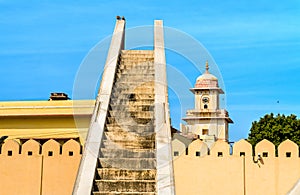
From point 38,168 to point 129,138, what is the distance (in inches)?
69.1

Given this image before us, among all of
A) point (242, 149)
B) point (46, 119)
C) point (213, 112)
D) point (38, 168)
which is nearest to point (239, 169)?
point (242, 149)

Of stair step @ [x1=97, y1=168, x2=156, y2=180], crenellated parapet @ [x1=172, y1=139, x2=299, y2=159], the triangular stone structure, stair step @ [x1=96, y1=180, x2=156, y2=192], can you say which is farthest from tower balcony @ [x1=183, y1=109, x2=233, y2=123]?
stair step @ [x1=96, y1=180, x2=156, y2=192]

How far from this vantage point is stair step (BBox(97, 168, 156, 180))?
976 centimetres

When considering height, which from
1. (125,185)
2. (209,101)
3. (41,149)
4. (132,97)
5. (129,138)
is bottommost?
(125,185)

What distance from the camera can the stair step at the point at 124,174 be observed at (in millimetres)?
9758

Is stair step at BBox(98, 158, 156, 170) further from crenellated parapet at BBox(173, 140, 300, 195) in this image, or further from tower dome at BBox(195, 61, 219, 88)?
tower dome at BBox(195, 61, 219, 88)

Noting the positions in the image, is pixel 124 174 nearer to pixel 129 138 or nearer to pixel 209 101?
pixel 129 138

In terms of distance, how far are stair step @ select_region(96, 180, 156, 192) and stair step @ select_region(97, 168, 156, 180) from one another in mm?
229

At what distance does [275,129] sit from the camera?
2250cm

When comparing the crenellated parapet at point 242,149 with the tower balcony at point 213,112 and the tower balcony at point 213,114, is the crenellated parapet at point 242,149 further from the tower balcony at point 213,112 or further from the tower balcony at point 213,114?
the tower balcony at point 213,112

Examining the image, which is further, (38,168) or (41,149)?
(41,149)

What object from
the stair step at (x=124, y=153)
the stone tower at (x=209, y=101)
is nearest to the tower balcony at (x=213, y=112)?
the stone tower at (x=209, y=101)

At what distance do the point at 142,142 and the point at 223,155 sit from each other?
144 cm

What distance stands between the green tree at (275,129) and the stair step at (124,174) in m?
12.5
